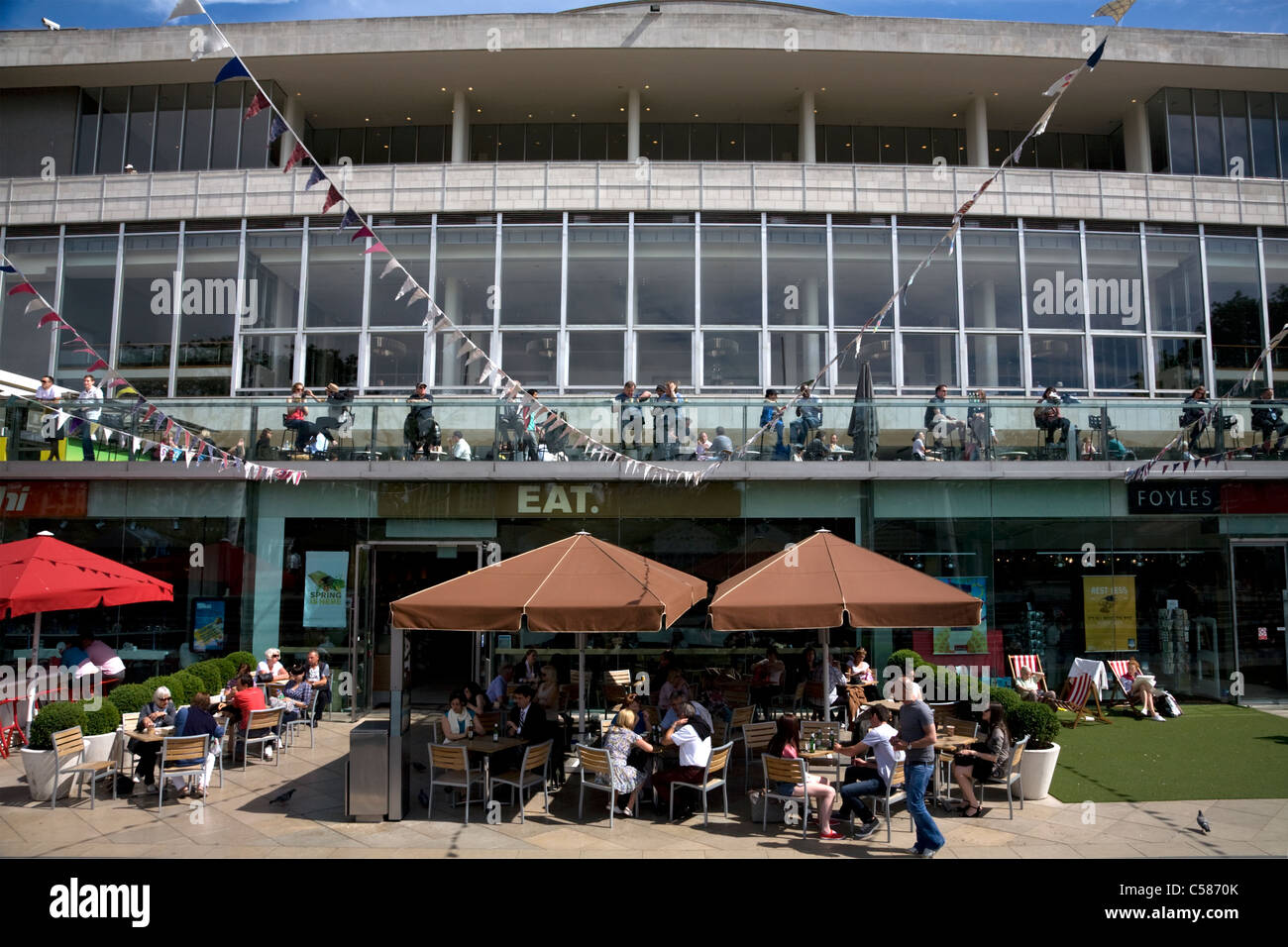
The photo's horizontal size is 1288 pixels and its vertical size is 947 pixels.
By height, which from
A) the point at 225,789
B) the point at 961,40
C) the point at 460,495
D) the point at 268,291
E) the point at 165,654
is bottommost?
the point at 225,789

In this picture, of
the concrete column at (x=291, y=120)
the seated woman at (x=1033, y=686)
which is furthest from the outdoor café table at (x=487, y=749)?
the concrete column at (x=291, y=120)

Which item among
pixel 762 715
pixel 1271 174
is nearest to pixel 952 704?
pixel 762 715

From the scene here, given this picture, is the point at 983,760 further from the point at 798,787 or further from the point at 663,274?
the point at 663,274

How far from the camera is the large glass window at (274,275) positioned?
20.1m

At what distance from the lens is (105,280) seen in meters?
20.4

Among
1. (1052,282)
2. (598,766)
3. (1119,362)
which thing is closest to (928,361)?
(1052,282)

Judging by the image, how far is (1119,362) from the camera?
19.9 metres

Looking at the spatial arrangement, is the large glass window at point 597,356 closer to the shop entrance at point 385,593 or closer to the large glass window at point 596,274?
the large glass window at point 596,274

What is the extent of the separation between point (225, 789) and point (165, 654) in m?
6.85

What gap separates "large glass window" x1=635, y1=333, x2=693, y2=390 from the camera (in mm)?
19562

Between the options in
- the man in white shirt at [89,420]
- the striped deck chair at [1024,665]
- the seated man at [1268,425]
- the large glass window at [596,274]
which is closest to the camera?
the striped deck chair at [1024,665]

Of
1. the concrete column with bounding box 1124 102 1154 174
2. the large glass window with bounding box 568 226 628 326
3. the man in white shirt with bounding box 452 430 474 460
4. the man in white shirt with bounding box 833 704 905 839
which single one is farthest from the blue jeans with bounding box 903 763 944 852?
the concrete column with bounding box 1124 102 1154 174

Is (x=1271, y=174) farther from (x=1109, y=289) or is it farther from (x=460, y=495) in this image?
(x=460, y=495)

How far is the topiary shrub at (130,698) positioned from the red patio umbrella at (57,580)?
1.32m
